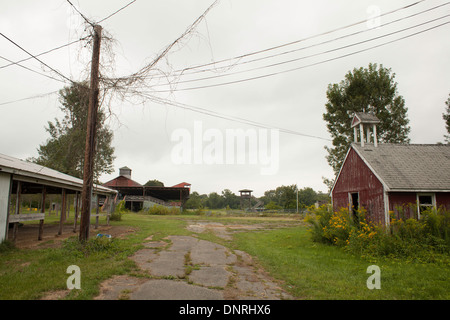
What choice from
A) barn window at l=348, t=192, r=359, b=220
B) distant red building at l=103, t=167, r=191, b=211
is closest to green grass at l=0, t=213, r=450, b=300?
barn window at l=348, t=192, r=359, b=220

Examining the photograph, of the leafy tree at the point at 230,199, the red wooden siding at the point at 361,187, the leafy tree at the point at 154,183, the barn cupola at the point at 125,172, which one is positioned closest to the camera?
the red wooden siding at the point at 361,187

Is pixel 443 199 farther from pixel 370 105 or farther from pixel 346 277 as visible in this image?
pixel 370 105

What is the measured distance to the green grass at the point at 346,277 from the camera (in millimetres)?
5074

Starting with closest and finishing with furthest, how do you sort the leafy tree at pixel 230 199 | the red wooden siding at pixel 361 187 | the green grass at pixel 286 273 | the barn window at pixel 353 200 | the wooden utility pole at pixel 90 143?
1. the green grass at pixel 286 273
2. the wooden utility pole at pixel 90 143
3. the red wooden siding at pixel 361 187
4. the barn window at pixel 353 200
5. the leafy tree at pixel 230 199

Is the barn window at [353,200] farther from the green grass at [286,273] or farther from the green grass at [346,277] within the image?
the green grass at [286,273]

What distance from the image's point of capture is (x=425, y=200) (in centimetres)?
1180

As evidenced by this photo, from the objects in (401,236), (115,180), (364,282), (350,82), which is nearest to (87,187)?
(364,282)

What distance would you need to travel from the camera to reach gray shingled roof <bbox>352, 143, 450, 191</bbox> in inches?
455

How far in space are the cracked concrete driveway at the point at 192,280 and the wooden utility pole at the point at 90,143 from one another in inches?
75.5

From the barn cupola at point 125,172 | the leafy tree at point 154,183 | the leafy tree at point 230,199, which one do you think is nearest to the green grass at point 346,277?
the barn cupola at point 125,172

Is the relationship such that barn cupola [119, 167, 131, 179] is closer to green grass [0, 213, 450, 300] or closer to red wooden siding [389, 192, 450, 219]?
green grass [0, 213, 450, 300]

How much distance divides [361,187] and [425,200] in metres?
2.65
